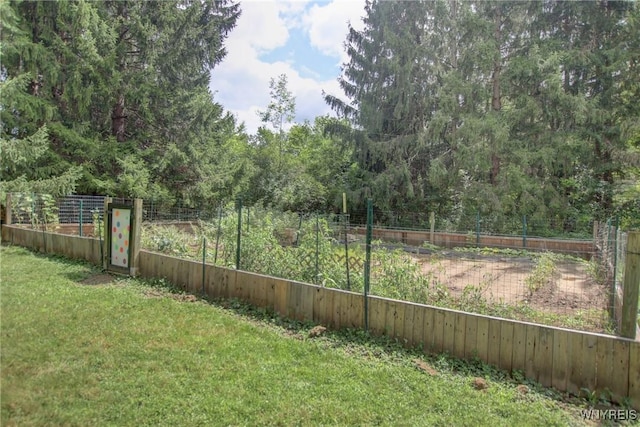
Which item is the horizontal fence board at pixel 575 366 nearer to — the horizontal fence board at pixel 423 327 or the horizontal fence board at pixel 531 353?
the horizontal fence board at pixel 531 353

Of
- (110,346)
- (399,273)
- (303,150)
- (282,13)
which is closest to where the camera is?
(110,346)

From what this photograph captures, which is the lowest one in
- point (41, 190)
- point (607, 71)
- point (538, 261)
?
point (538, 261)

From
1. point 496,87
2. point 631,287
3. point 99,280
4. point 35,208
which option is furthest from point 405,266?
point 496,87

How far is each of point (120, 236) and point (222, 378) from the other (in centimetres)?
418

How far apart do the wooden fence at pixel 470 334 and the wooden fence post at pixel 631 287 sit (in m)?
0.10

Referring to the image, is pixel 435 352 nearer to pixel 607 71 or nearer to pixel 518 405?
pixel 518 405

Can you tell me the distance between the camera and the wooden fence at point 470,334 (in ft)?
8.48

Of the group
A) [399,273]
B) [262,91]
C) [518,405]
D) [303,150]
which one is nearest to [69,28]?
[262,91]

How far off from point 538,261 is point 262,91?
15.1 meters

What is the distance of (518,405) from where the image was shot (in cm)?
241

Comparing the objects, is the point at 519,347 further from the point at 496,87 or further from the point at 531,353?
the point at 496,87

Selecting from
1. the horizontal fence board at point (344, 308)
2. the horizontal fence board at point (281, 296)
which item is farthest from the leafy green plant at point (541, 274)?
the horizontal fence board at point (281, 296)

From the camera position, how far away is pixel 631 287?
2572mm

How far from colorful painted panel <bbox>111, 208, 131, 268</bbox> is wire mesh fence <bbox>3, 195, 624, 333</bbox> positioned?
1.24ft
